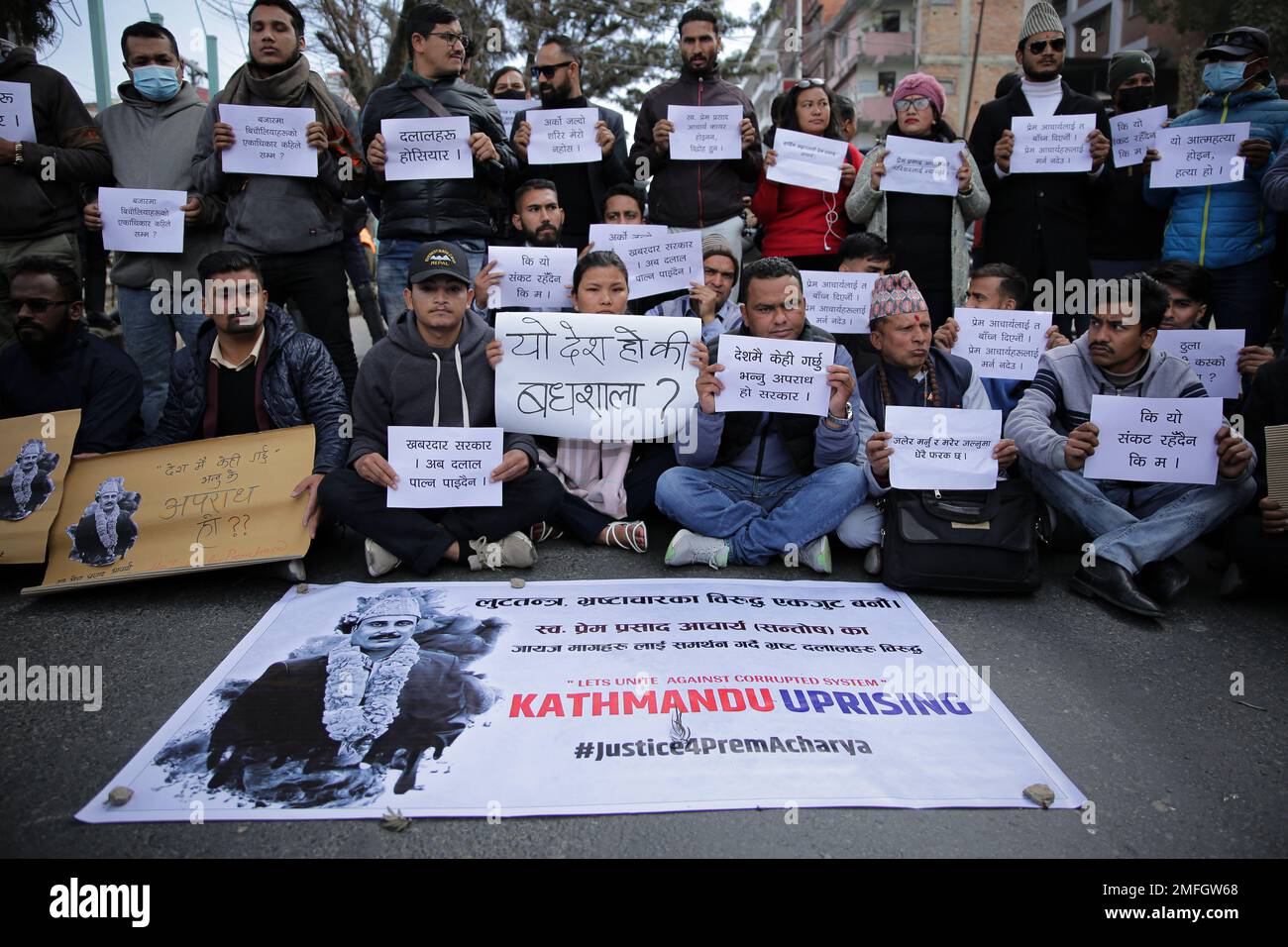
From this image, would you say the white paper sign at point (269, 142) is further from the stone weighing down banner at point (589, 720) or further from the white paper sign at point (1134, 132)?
the white paper sign at point (1134, 132)

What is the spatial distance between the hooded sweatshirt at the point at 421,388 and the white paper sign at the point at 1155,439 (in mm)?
2503

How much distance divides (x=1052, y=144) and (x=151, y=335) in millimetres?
5314

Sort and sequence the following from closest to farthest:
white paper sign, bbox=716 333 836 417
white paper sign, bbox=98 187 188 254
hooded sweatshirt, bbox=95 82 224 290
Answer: white paper sign, bbox=716 333 836 417
white paper sign, bbox=98 187 188 254
hooded sweatshirt, bbox=95 82 224 290

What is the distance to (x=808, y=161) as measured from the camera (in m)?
5.22

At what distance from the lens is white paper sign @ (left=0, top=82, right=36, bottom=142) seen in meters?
4.51

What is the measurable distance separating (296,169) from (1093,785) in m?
4.57

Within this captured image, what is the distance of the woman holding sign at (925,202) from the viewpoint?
4992 mm

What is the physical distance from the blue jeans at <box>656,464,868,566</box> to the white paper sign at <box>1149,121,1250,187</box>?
2.79m

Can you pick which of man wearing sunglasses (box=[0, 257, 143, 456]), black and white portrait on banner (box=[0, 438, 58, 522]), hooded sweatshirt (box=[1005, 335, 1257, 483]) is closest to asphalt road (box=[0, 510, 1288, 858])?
black and white portrait on banner (box=[0, 438, 58, 522])

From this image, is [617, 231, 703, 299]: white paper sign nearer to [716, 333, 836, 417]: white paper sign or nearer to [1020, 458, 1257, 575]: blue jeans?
[716, 333, 836, 417]: white paper sign

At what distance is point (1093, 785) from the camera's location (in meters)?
2.33

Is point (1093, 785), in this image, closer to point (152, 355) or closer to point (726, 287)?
point (726, 287)

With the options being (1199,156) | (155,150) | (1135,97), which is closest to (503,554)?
(155,150)

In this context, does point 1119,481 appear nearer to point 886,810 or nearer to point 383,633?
point 886,810
